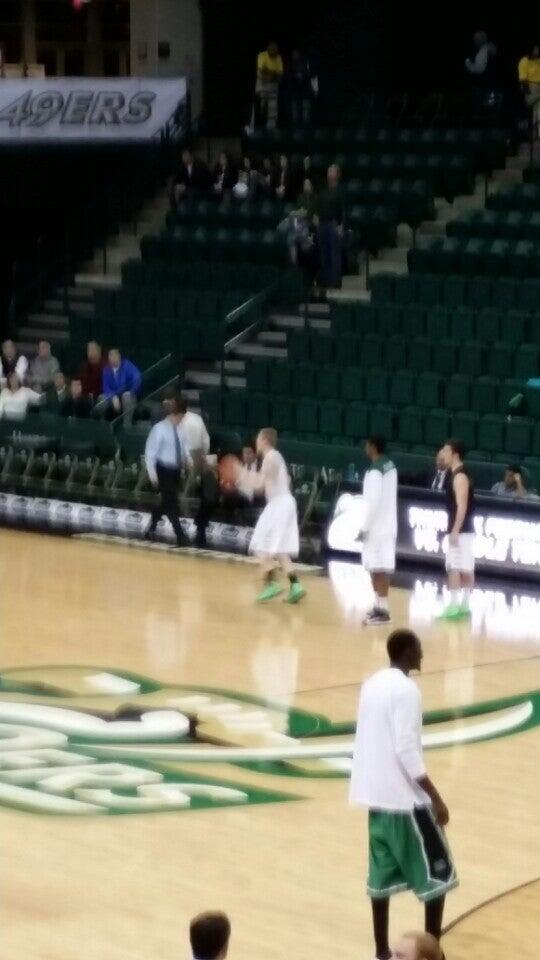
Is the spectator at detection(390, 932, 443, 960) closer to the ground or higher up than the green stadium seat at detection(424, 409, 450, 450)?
higher up

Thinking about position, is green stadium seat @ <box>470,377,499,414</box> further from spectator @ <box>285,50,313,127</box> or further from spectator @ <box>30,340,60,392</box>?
spectator @ <box>285,50,313,127</box>

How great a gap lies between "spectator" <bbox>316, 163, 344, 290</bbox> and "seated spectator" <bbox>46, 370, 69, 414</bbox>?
3694 millimetres

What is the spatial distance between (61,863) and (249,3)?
22342mm

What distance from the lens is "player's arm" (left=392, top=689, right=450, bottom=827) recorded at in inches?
308

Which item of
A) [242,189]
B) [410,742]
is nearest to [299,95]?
[242,189]

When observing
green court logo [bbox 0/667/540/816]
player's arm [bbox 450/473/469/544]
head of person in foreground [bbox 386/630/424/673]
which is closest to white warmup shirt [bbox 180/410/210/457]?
player's arm [bbox 450/473/469/544]

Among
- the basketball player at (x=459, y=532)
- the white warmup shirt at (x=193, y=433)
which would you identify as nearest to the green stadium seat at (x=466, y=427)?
the white warmup shirt at (x=193, y=433)

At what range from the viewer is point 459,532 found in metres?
16.1

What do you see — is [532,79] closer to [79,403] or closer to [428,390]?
[428,390]

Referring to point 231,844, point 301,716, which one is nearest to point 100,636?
point 301,716

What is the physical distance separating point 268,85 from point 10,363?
22.0ft

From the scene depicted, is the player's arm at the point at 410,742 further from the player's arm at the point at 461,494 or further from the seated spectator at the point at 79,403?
the seated spectator at the point at 79,403

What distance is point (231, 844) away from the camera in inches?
397

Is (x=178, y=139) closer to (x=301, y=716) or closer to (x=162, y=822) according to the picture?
(x=301, y=716)
